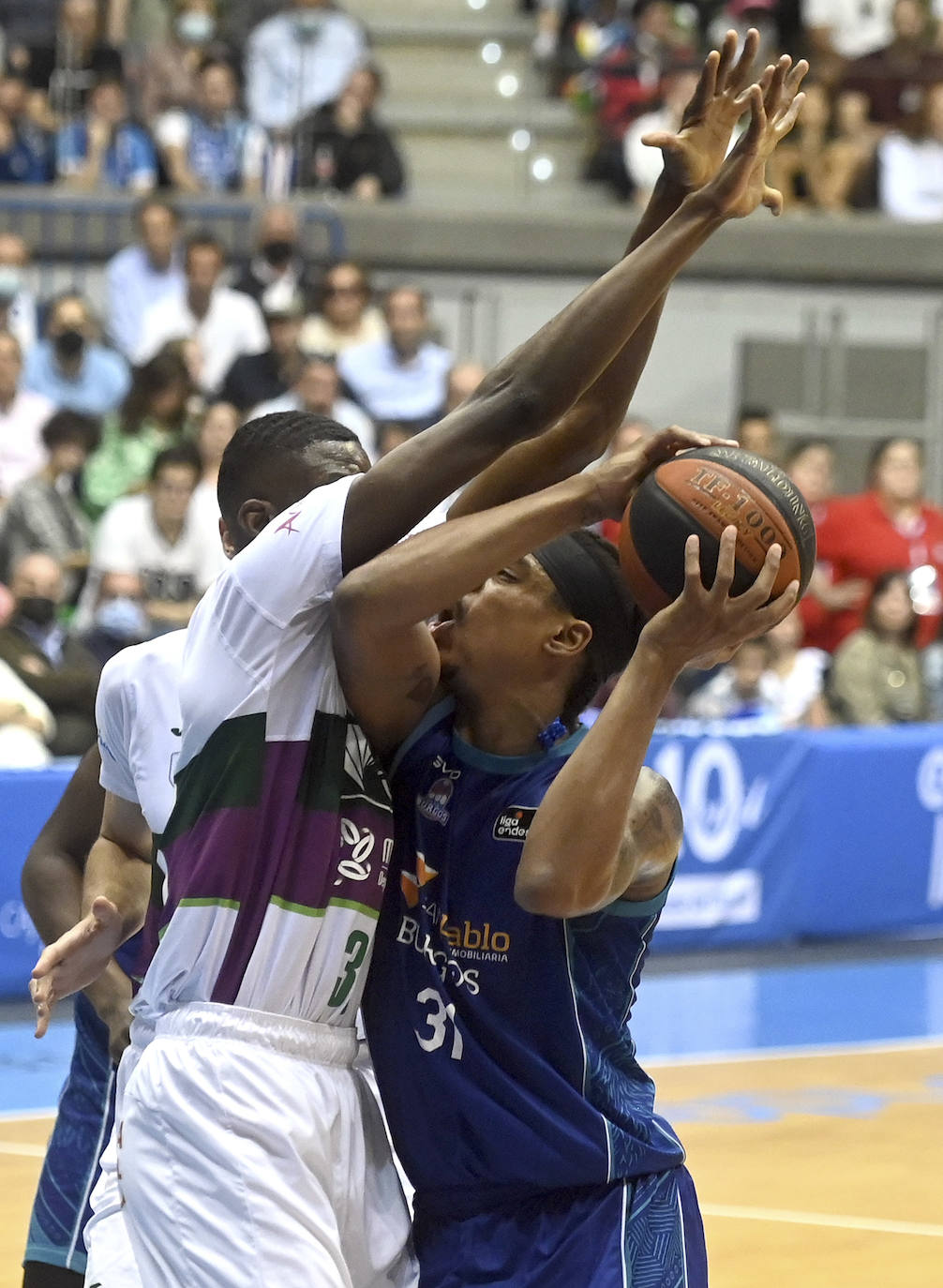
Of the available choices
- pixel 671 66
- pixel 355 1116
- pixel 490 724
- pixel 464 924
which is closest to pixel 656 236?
pixel 490 724

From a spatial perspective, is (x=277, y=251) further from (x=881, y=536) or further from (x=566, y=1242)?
(x=566, y=1242)

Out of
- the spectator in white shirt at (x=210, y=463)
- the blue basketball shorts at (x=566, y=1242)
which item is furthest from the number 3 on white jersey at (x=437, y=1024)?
the spectator in white shirt at (x=210, y=463)

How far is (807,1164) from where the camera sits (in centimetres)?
682

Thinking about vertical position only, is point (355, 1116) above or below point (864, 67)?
below

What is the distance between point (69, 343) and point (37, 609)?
248cm

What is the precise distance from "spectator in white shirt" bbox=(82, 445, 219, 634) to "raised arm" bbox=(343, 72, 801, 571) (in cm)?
723

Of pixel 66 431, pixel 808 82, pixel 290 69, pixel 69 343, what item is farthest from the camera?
pixel 808 82

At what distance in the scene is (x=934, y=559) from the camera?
12164 millimetres

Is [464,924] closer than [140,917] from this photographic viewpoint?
Yes

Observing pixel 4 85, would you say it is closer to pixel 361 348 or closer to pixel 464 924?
pixel 361 348

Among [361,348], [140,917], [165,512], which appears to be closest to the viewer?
[140,917]

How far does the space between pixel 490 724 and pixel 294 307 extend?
9629mm

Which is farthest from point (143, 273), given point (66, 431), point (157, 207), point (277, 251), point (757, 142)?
point (757, 142)

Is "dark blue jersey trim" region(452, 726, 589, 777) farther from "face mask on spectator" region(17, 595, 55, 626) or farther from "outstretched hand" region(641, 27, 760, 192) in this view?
"face mask on spectator" region(17, 595, 55, 626)
